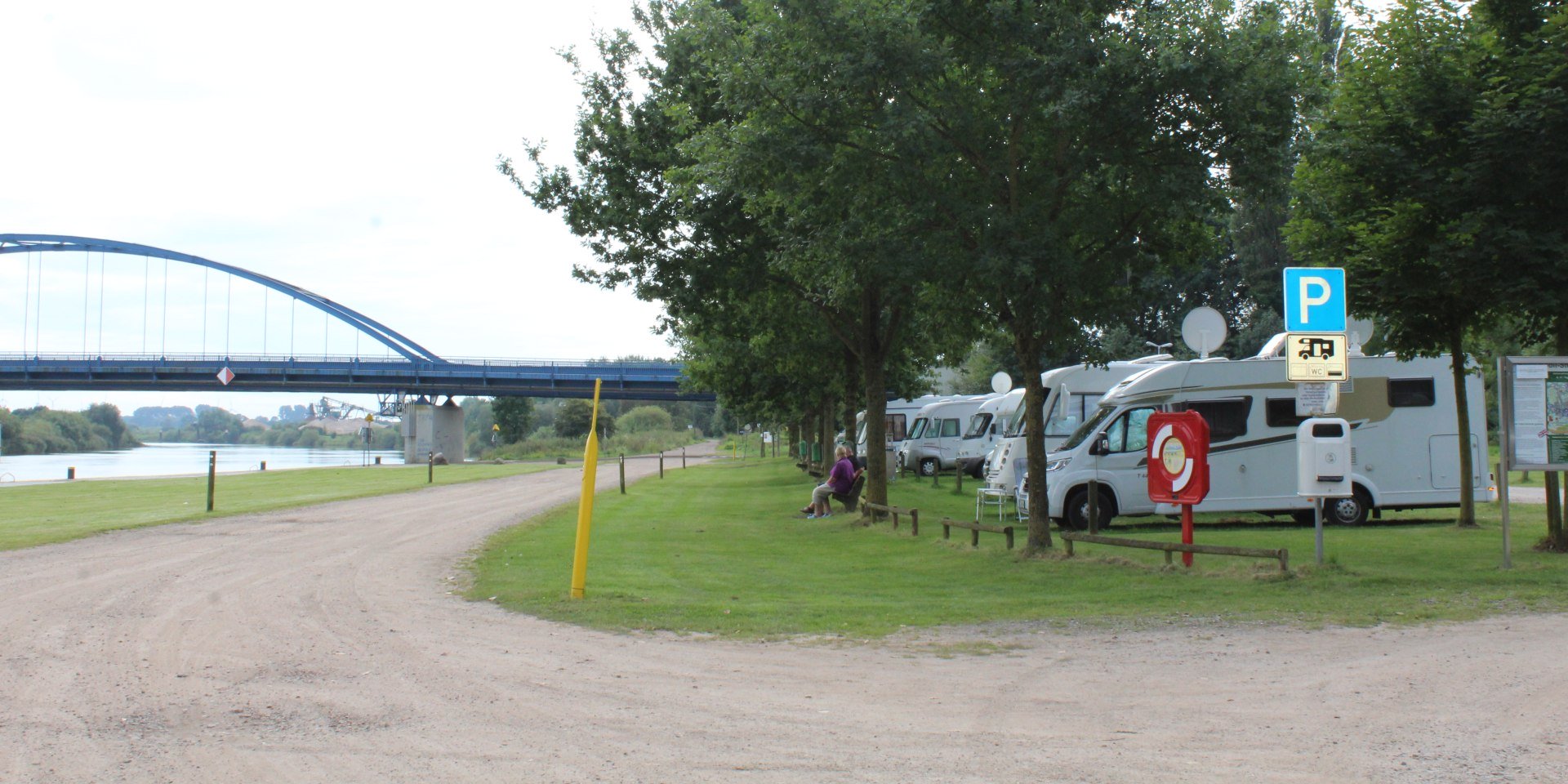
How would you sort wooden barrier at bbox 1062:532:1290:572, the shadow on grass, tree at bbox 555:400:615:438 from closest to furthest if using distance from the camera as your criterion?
wooden barrier at bbox 1062:532:1290:572, the shadow on grass, tree at bbox 555:400:615:438

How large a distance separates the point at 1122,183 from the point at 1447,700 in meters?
8.69

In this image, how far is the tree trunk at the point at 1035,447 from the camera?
1387cm

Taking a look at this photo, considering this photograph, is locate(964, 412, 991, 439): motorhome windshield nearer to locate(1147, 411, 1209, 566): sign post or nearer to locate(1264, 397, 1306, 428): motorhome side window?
locate(1264, 397, 1306, 428): motorhome side window

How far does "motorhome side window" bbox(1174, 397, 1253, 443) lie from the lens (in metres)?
18.2

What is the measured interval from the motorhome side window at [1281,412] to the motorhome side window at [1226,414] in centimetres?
29

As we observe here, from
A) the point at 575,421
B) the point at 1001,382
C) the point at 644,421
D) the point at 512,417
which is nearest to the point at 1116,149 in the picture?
the point at 1001,382

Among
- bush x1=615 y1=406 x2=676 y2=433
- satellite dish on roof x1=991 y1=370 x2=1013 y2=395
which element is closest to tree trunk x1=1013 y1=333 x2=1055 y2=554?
satellite dish on roof x1=991 y1=370 x2=1013 y2=395

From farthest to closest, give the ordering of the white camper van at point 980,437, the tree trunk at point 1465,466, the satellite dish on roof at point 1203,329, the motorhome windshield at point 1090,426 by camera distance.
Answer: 1. the white camper van at point 980,437
2. the satellite dish on roof at point 1203,329
3. the motorhome windshield at point 1090,426
4. the tree trunk at point 1465,466

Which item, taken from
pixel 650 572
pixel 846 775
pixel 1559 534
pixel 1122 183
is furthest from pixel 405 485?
pixel 846 775

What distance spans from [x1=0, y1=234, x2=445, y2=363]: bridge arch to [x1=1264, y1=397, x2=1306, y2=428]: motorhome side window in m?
75.5

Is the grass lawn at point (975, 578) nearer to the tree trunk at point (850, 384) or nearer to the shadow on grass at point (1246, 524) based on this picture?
the shadow on grass at point (1246, 524)

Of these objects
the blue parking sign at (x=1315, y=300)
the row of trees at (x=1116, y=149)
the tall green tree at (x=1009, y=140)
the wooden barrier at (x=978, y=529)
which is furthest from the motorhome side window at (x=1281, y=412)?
the blue parking sign at (x=1315, y=300)

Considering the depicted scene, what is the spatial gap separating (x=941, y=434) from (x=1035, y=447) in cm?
2550

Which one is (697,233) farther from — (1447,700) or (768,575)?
(1447,700)
